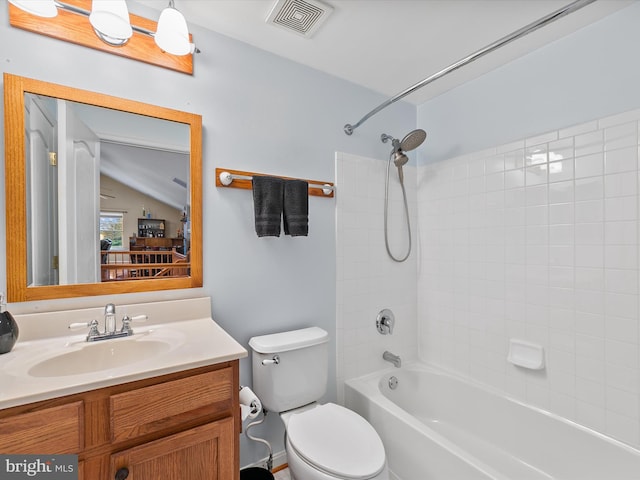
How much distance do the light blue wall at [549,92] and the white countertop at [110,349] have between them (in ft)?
6.21

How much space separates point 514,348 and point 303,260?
131 cm

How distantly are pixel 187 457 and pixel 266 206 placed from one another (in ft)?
3.44

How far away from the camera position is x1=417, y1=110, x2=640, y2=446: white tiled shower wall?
1.42 m

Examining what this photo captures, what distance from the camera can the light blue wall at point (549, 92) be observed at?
4.69 feet

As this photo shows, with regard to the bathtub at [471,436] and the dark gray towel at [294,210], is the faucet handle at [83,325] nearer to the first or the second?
the dark gray towel at [294,210]

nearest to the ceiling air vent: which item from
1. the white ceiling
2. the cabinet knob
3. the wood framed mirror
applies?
the white ceiling

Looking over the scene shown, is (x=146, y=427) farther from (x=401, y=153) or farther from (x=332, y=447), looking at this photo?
(x=401, y=153)

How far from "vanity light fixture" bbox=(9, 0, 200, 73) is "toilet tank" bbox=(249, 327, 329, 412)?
4.57ft

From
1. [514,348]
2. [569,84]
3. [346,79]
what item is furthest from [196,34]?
[514,348]

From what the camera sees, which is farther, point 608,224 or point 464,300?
point 464,300

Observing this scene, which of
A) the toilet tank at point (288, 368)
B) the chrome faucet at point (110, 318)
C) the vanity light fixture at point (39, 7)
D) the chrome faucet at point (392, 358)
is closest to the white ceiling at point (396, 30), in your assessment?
the vanity light fixture at point (39, 7)

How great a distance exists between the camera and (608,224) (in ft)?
4.78

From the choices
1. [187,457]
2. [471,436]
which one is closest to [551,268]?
[471,436]

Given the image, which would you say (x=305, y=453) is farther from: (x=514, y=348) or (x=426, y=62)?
(x=426, y=62)
